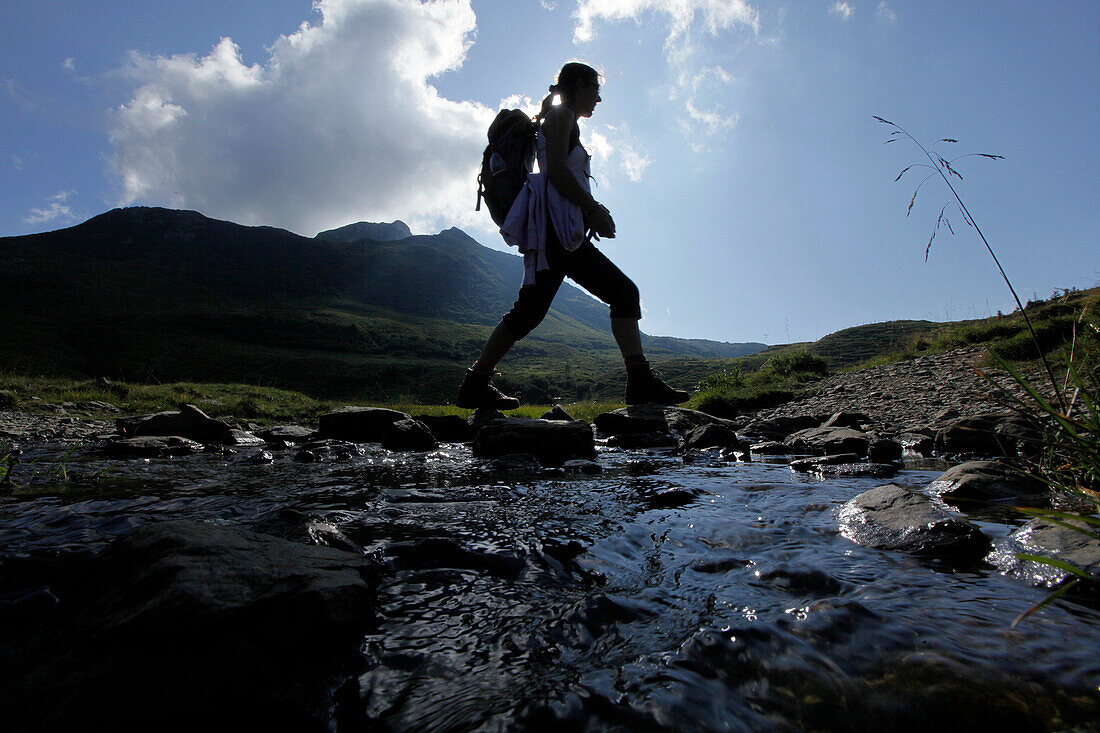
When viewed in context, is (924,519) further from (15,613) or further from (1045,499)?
(15,613)

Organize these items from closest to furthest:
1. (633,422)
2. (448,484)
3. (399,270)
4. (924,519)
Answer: (924,519)
(448,484)
(633,422)
(399,270)

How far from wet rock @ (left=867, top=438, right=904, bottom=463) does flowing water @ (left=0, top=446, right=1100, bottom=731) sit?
6.11ft

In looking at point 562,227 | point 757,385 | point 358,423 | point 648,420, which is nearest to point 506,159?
point 562,227

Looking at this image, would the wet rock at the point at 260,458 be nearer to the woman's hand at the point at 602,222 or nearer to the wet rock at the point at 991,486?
the woman's hand at the point at 602,222

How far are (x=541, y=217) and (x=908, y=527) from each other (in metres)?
4.76

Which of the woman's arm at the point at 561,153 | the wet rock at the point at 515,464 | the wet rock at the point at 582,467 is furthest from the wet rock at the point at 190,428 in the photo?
the woman's arm at the point at 561,153

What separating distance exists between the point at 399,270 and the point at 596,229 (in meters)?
183

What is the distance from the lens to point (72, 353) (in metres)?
67.6

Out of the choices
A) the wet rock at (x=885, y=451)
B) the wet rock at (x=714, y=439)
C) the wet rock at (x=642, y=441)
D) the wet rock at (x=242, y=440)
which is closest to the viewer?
the wet rock at (x=885, y=451)

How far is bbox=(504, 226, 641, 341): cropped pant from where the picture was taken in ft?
20.4

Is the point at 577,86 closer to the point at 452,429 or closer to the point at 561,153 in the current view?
the point at 561,153

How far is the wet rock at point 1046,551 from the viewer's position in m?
1.82

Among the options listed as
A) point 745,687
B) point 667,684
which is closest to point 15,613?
point 667,684

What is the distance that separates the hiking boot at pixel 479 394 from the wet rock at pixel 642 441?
158cm
